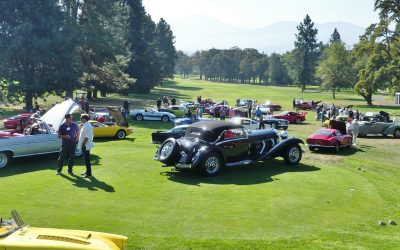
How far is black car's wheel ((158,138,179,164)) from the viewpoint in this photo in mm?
14982

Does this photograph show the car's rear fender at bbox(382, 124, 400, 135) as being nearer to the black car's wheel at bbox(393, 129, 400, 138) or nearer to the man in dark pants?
the black car's wheel at bbox(393, 129, 400, 138)

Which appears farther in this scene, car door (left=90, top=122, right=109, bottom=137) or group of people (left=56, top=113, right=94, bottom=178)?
car door (left=90, top=122, right=109, bottom=137)

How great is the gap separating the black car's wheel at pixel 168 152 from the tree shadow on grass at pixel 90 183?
7.96ft

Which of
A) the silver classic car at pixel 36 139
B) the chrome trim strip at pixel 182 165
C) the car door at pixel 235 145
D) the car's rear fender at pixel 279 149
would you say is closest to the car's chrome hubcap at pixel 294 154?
the car's rear fender at pixel 279 149

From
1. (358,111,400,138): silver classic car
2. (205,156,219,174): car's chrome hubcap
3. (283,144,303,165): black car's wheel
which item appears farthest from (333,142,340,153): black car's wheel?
(205,156,219,174): car's chrome hubcap

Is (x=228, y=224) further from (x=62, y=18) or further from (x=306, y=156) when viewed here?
(x=62, y=18)

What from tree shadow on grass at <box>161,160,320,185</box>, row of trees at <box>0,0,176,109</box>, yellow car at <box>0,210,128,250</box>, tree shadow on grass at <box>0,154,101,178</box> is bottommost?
tree shadow on grass at <box>0,154,101,178</box>

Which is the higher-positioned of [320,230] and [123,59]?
[123,59]

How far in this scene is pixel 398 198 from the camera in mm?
12992

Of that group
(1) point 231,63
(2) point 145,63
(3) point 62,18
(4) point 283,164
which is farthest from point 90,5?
(1) point 231,63

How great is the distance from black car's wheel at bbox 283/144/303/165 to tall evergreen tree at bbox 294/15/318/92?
318ft

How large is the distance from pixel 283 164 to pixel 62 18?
32318 millimetres

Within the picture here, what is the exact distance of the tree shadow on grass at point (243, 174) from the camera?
1441 cm

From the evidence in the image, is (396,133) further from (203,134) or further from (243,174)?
(203,134)
